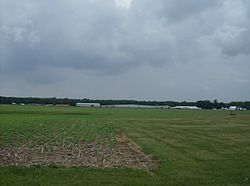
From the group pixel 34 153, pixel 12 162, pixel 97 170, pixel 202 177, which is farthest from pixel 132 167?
pixel 34 153

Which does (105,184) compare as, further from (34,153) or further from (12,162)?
(34,153)

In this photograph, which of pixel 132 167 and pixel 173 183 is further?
pixel 132 167

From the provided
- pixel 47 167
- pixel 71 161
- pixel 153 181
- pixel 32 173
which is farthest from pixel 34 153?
pixel 153 181

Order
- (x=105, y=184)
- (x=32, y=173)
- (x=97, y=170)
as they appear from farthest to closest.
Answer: (x=97, y=170) → (x=32, y=173) → (x=105, y=184)

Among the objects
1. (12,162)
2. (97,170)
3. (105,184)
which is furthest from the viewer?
(12,162)

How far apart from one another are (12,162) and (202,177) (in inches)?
273

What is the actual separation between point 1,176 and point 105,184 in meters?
3.14

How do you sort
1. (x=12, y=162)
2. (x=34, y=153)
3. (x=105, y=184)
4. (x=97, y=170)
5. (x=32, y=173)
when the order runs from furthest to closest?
(x=34, y=153) < (x=12, y=162) < (x=97, y=170) < (x=32, y=173) < (x=105, y=184)

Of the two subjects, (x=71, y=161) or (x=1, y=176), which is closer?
(x=1, y=176)

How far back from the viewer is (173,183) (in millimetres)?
14273

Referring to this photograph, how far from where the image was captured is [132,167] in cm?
1784

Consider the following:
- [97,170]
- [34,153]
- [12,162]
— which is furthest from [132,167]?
[34,153]

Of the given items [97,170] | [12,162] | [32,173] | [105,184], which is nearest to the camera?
[105,184]

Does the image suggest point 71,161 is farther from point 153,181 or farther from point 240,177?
point 240,177
